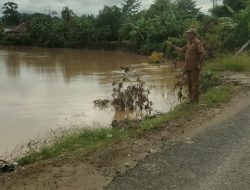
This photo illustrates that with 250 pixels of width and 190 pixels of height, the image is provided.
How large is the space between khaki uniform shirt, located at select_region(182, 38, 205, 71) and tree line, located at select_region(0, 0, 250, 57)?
9960 mm

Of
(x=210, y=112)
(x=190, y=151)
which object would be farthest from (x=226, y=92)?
(x=190, y=151)

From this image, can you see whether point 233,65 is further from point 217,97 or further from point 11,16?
point 11,16

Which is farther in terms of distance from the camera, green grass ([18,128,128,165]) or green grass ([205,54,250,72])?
green grass ([205,54,250,72])

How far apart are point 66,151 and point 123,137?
0.98 metres

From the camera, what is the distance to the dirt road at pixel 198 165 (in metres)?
5.08

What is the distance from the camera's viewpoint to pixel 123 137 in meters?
7.57

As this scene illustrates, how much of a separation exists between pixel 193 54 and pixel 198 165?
4718mm

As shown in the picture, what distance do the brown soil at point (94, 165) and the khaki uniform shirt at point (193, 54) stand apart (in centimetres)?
231

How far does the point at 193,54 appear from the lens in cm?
1005

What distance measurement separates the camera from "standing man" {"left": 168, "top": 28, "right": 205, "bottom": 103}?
32.5 feet

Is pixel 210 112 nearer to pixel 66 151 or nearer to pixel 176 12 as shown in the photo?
pixel 66 151

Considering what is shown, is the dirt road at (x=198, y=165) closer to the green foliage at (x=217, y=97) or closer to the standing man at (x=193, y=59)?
the green foliage at (x=217, y=97)

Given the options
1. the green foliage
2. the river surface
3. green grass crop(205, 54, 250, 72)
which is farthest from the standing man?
green grass crop(205, 54, 250, 72)

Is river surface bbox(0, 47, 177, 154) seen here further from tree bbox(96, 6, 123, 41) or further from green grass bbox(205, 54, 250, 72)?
tree bbox(96, 6, 123, 41)
